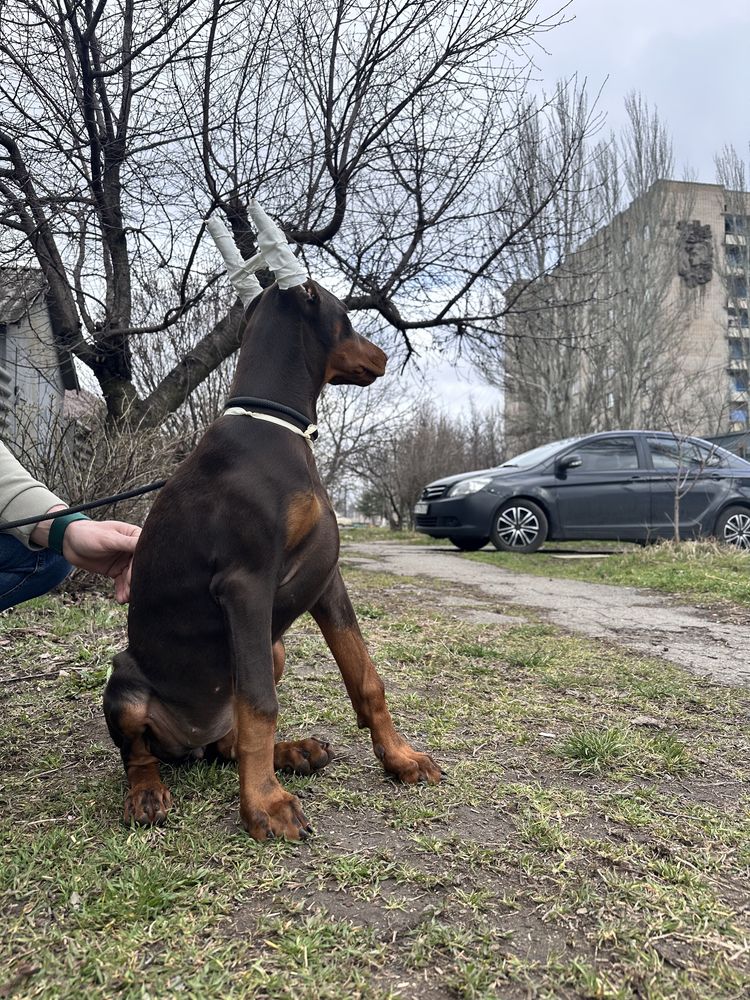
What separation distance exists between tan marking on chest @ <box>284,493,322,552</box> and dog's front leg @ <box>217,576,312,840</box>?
0.56ft

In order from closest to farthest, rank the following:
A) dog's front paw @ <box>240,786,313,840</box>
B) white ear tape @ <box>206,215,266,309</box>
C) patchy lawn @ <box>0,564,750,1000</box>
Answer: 1. patchy lawn @ <box>0,564,750,1000</box>
2. dog's front paw @ <box>240,786,313,840</box>
3. white ear tape @ <box>206,215,266,309</box>

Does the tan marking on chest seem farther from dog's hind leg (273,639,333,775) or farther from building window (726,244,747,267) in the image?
building window (726,244,747,267)

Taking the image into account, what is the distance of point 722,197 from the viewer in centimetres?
3459

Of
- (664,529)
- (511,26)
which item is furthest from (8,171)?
(664,529)

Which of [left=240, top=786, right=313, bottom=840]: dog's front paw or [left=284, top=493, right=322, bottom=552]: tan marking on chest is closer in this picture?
[left=240, top=786, right=313, bottom=840]: dog's front paw

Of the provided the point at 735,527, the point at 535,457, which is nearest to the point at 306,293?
the point at 535,457

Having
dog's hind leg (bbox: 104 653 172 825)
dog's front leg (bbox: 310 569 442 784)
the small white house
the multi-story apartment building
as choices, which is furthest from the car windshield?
the multi-story apartment building

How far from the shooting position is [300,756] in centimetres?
218

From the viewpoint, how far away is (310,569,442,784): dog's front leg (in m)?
2.11

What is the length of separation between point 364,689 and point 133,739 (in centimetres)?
66

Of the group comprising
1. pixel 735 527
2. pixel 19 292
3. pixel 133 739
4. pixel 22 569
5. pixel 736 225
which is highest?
pixel 736 225

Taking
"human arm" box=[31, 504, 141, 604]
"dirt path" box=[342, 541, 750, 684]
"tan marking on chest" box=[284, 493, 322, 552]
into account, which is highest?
"tan marking on chest" box=[284, 493, 322, 552]

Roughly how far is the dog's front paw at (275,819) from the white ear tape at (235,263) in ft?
4.89

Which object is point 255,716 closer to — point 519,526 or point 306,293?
point 306,293
